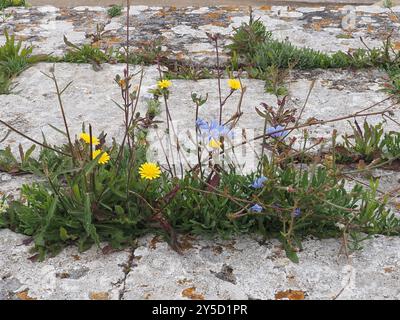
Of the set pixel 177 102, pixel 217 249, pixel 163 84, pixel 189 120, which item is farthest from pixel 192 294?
pixel 177 102

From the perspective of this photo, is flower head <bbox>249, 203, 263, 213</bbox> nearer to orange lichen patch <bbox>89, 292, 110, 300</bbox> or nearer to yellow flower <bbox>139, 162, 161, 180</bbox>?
yellow flower <bbox>139, 162, 161, 180</bbox>

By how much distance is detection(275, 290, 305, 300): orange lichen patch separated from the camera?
196cm

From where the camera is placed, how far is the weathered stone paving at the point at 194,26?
4.13m

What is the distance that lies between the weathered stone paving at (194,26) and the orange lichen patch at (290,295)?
216cm

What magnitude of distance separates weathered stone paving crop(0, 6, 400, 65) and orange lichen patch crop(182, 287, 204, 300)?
213cm

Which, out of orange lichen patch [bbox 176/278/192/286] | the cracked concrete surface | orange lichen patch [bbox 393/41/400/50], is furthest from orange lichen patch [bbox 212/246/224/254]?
orange lichen patch [bbox 393/41/400/50]

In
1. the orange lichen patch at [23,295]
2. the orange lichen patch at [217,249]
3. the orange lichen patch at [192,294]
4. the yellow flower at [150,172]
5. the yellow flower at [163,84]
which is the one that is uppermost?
the yellow flower at [163,84]

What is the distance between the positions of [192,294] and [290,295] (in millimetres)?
322

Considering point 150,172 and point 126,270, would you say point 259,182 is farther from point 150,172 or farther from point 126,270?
point 126,270

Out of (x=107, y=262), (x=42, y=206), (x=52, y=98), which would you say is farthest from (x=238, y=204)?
(x=52, y=98)

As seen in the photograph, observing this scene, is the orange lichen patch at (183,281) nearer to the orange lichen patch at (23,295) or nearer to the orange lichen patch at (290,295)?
the orange lichen patch at (290,295)

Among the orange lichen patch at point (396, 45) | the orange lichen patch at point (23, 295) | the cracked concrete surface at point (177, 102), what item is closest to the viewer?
the orange lichen patch at point (23, 295)

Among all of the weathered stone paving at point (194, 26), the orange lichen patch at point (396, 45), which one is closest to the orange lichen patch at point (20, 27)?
the weathered stone paving at point (194, 26)

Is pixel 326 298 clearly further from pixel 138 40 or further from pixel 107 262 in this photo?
pixel 138 40
